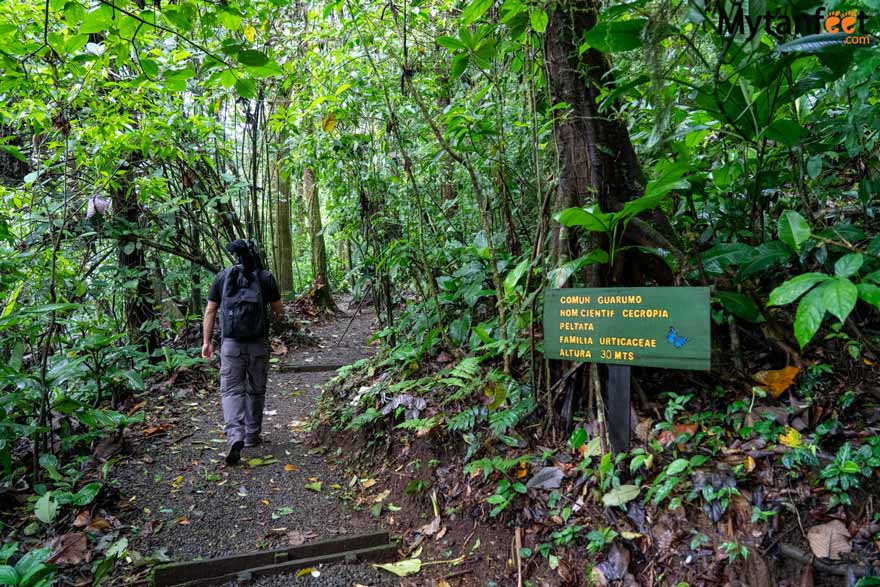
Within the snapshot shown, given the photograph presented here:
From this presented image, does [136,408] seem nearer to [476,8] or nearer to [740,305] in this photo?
[476,8]

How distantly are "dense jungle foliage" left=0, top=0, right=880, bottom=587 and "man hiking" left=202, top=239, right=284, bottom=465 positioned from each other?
804 millimetres

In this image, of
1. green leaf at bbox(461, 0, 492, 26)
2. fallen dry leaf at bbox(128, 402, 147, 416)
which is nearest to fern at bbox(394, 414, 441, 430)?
green leaf at bbox(461, 0, 492, 26)

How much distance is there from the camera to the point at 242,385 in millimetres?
4609

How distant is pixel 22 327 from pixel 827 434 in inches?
214

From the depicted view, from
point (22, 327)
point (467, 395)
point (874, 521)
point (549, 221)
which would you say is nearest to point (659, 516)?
point (874, 521)

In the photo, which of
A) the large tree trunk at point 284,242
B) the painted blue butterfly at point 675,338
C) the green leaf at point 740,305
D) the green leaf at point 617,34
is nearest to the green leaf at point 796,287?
the painted blue butterfly at point 675,338

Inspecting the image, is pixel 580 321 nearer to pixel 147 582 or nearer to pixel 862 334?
pixel 862 334

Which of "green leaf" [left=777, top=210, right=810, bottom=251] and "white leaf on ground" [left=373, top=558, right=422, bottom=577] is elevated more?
"green leaf" [left=777, top=210, right=810, bottom=251]

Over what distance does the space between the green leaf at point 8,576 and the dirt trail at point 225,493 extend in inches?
31.3

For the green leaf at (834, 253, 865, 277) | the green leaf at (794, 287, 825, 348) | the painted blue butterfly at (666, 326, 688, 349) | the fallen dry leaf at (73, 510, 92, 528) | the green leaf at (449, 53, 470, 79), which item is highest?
the green leaf at (449, 53, 470, 79)

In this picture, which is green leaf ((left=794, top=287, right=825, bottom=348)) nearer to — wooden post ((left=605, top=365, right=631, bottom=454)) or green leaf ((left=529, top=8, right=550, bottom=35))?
wooden post ((left=605, top=365, right=631, bottom=454))

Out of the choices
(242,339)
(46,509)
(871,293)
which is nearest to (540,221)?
(871,293)

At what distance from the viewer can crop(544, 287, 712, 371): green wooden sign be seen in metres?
2.44

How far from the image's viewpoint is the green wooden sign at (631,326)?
2.44 m
